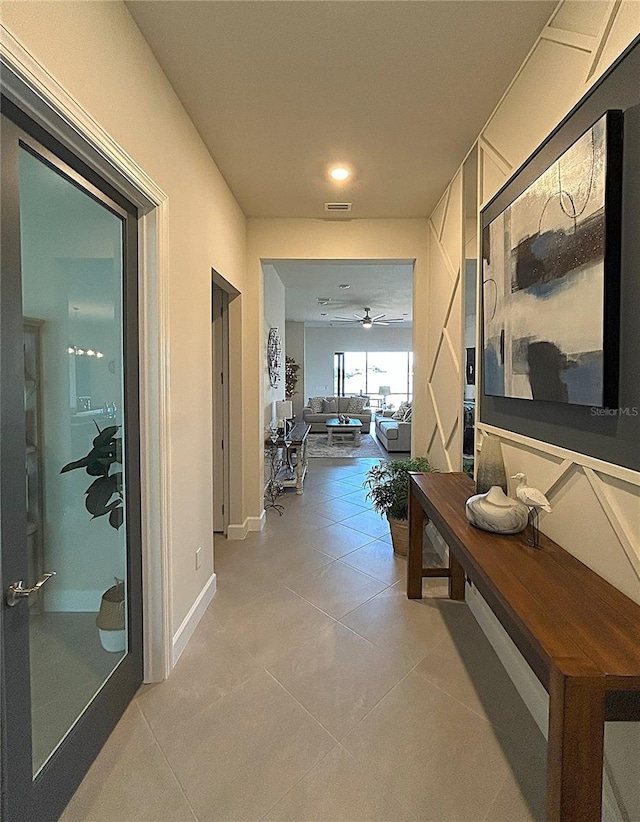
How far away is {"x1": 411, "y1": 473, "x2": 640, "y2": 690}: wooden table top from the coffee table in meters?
7.47

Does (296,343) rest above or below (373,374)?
above

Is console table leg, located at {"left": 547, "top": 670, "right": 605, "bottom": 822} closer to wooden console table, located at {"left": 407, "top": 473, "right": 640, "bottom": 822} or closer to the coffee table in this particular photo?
wooden console table, located at {"left": 407, "top": 473, "right": 640, "bottom": 822}

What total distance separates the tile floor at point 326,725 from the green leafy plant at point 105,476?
86 centimetres

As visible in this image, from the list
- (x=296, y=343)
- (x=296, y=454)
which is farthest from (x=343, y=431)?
(x=296, y=454)

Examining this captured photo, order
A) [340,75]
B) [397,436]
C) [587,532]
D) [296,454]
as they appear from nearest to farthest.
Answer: [587,532], [340,75], [296,454], [397,436]

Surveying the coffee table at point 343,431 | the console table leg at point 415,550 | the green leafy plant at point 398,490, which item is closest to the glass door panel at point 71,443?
the console table leg at point 415,550

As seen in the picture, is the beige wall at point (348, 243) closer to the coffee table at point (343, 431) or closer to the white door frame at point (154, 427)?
the white door frame at point (154, 427)

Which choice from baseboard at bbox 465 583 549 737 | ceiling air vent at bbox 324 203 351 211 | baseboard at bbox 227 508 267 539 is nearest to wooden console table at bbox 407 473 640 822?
baseboard at bbox 465 583 549 737

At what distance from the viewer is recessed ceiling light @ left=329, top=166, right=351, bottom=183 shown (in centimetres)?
294

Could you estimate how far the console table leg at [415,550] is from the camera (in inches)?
111

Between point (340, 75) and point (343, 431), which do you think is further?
point (343, 431)

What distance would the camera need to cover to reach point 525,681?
6.37ft

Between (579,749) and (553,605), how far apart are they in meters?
0.35

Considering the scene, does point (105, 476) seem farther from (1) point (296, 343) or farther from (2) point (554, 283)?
(1) point (296, 343)
